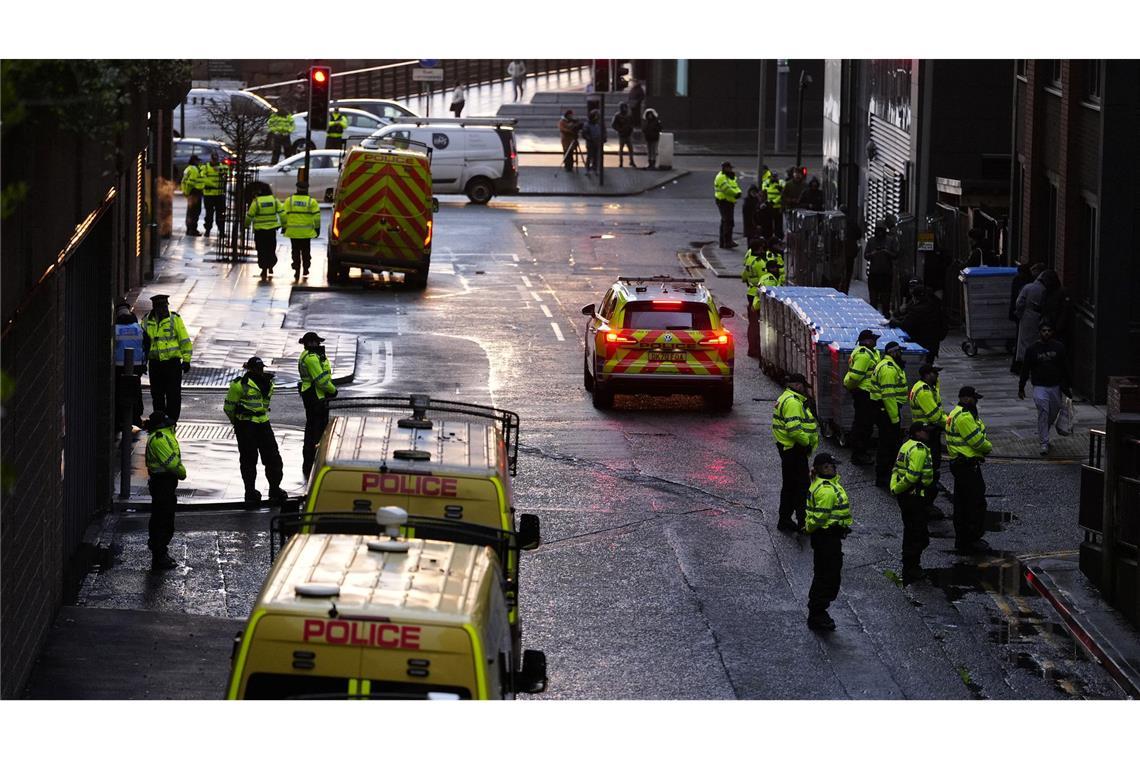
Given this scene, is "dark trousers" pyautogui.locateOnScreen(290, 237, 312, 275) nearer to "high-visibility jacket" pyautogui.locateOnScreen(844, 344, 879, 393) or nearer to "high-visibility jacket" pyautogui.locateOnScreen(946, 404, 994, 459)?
"high-visibility jacket" pyautogui.locateOnScreen(844, 344, 879, 393)

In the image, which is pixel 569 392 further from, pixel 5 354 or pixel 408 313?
pixel 5 354

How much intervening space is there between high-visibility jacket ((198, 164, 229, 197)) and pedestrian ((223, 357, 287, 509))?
20.3 m

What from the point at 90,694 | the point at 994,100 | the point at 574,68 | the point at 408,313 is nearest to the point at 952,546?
the point at 90,694

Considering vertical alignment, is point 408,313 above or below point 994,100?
below

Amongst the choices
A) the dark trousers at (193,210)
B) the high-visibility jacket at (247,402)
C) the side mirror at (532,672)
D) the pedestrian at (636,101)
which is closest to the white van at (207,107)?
the pedestrian at (636,101)

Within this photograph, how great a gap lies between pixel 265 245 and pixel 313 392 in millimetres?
14722

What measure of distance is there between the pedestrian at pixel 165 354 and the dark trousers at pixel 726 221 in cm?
1954

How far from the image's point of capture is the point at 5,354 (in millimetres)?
12445

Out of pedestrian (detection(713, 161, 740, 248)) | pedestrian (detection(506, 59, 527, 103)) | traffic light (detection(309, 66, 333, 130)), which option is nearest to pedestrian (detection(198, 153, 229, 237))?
traffic light (detection(309, 66, 333, 130))

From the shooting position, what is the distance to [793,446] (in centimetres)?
1902

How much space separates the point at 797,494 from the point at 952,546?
61.0 inches

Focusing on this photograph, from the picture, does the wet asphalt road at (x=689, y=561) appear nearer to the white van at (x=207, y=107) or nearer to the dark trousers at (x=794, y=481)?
the dark trousers at (x=794, y=481)

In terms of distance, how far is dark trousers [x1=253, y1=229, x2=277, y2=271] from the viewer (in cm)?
3531

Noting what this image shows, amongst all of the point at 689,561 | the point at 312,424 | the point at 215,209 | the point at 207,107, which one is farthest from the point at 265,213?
the point at 689,561
